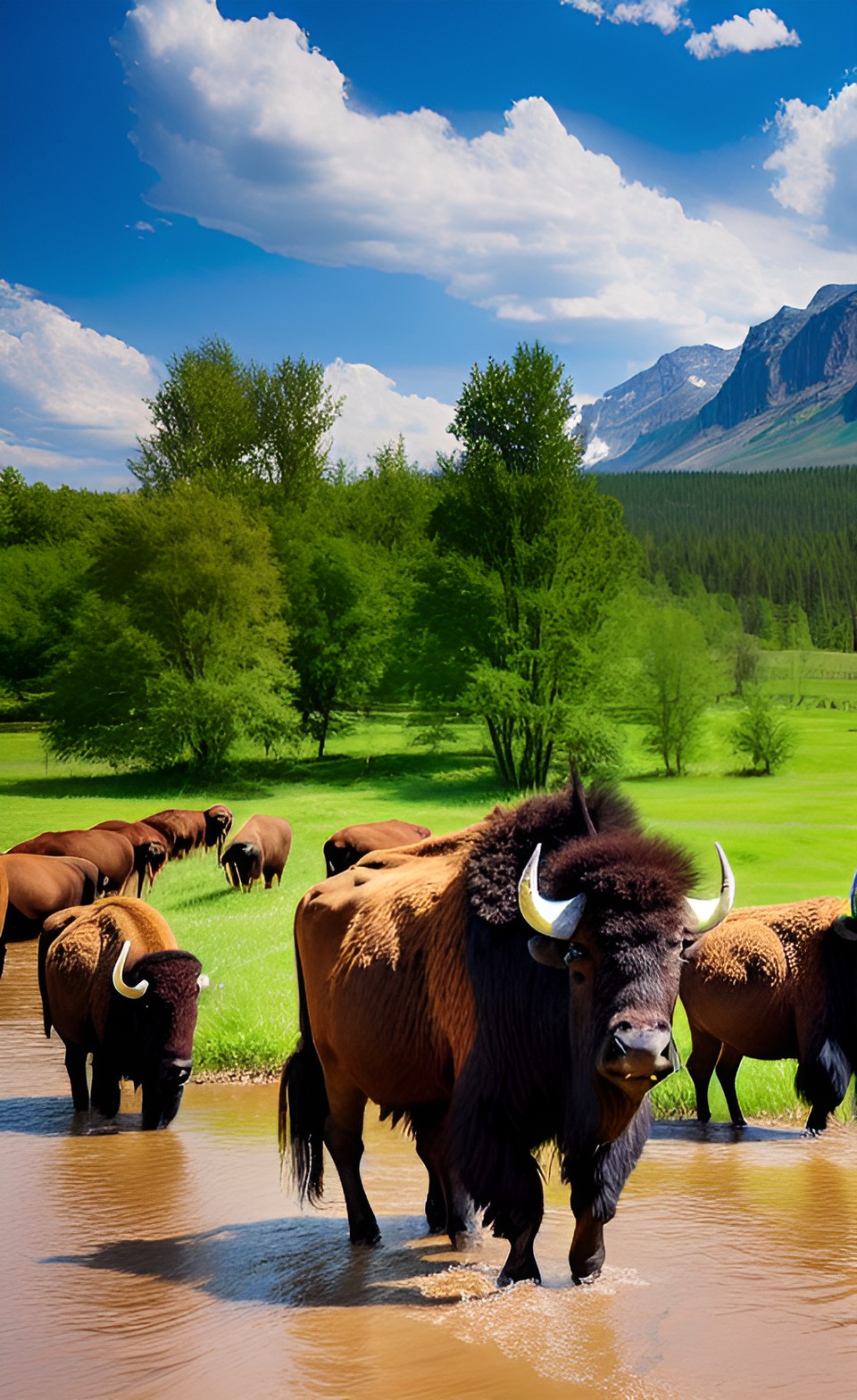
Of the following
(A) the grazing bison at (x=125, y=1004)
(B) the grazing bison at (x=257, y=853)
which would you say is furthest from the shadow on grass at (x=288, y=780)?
(A) the grazing bison at (x=125, y=1004)

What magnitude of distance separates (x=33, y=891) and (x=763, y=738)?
25695mm

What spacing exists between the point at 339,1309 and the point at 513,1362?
2.92 ft

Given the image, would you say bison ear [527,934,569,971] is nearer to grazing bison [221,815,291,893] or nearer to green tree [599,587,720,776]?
grazing bison [221,815,291,893]

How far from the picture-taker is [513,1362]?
188 inches

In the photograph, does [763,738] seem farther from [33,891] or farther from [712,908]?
[712,908]

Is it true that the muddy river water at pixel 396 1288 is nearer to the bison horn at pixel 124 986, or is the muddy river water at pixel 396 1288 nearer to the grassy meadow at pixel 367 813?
the bison horn at pixel 124 986

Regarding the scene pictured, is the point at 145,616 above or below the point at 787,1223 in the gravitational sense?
above

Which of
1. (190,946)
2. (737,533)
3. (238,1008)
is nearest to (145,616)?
(190,946)

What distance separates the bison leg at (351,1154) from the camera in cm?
608

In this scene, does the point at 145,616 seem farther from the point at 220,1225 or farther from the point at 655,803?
the point at 220,1225

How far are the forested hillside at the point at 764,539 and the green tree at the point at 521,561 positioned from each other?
31839mm

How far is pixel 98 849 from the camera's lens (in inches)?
693

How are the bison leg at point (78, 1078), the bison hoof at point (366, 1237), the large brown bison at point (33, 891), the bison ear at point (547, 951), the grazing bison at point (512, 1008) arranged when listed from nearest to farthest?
the grazing bison at point (512, 1008) < the bison ear at point (547, 951) < the bison hoof at point (366, 1237) < the bison leg at point (78, 1078) < the large brown bison at point (33, 891)

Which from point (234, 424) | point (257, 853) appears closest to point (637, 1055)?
point (257, 853)
